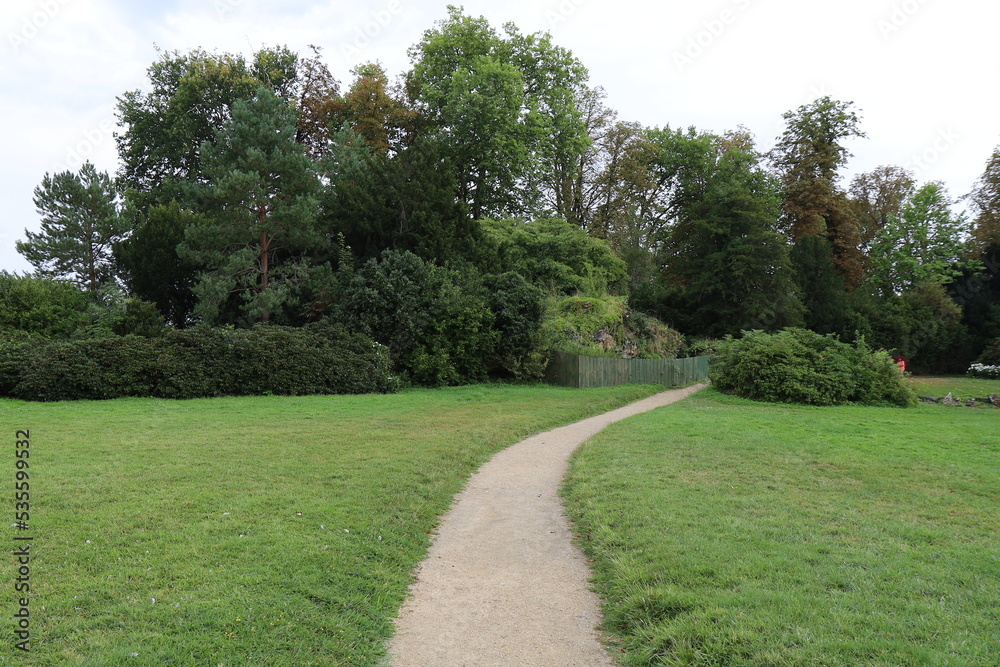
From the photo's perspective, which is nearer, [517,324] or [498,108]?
[517,324]

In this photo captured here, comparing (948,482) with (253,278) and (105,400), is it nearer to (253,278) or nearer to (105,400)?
(105,400)

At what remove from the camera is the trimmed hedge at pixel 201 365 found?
17109 millimetres

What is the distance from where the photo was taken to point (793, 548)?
5453mm

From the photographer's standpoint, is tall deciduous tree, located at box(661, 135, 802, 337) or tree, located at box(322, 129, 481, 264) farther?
tall deciduous tree, located at box(661, 135, 802, 337)

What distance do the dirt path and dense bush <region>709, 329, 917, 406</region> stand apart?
13.5 meters

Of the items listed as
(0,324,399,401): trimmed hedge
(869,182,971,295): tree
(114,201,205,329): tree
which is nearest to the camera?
(0,324,399,401): trimmed hedge

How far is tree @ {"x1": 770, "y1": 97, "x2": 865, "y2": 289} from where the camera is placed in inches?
1587

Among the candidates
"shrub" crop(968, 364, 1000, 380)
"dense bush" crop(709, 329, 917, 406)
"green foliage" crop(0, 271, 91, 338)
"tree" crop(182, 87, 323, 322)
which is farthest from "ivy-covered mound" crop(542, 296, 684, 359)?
"shrub" crop(968, 364, 1000, 380)

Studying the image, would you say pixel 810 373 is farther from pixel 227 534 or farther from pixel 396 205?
pixel 227 534

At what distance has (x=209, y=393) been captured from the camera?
18719 mm

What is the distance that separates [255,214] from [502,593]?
21405mm

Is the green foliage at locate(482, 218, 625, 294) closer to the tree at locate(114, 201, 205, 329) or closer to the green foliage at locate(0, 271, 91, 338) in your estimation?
the tree at locate(114, 201, 205, 329)

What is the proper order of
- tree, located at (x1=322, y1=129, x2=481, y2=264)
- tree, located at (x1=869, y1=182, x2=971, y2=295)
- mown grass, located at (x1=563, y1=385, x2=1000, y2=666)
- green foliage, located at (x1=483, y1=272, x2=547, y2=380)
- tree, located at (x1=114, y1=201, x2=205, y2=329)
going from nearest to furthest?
mown grass, located at (x1=563, y1=385, x2=1000, y2=666)
green foliage, located at (x1=483, y1=272, x2=547, y2=380)
tree, located at (x1=322, y1=129, x2=481, y2=264)
tree, located at (x1=114, y1=201, x2=205, y2=329)
tree, located at (x1=869, y1=182, x2=971, y2=295)

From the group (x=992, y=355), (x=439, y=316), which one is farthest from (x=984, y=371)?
(x=439, y=316)
